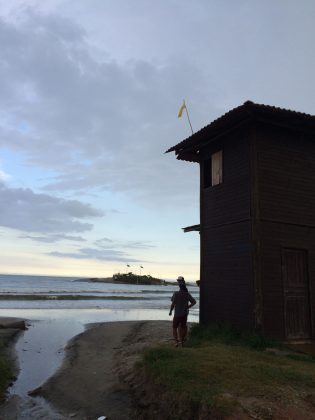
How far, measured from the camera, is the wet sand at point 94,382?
27.3 ft

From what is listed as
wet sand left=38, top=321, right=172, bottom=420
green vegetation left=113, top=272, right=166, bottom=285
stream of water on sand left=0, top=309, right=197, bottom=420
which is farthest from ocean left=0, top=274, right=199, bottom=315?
green vegetation left=113, top=272, right=166, bottom=285

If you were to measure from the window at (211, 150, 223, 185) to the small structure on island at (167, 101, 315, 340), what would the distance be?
0.06 meters

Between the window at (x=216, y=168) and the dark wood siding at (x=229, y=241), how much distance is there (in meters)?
0.18

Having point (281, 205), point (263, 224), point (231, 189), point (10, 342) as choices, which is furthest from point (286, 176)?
point (10, 342)

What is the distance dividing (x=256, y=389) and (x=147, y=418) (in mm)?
2115

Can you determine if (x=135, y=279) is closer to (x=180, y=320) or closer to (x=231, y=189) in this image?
(x=231, y=189)

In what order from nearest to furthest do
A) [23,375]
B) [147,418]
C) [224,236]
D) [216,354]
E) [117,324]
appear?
1. [147,418]
2. [216,354]
3. [23,375]
4. [224,236]
5. [117,324]

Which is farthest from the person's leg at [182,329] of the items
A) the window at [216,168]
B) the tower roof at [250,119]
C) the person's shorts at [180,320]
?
the tower roof at [250,119]

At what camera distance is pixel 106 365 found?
12.0 m

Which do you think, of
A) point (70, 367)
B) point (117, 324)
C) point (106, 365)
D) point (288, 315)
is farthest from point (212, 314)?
point (117, 324)

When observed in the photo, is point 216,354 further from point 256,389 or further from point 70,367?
point 70,367

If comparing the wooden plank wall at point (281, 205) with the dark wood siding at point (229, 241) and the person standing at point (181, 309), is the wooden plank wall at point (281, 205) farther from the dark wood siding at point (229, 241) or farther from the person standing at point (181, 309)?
the person standing at point (181, 309)

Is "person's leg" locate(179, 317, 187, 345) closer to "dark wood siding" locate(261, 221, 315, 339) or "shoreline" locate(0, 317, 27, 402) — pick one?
"dark wood siding" locate(261, 221, 315, 339)

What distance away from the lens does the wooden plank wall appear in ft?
38.6
